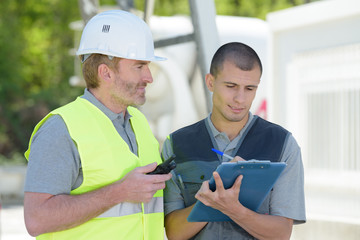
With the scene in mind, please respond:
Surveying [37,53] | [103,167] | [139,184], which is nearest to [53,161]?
[103,167]

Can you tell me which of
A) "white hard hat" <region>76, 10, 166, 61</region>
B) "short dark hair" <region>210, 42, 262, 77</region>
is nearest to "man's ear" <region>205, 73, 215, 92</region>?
"short dark hair" <region>210, 42, 262, 77</region>

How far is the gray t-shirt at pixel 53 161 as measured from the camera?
2.70 m

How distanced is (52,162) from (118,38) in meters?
0.69

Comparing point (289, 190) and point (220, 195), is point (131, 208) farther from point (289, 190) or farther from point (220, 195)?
point (289, 190)

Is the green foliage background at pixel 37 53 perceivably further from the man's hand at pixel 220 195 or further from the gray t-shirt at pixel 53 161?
the man's hand at pixel 220 195

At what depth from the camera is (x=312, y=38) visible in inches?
315

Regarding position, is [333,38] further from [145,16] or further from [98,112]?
[98,112]

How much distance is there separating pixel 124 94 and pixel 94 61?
212mm

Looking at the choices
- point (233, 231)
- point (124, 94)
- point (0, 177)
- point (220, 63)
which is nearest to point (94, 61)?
point (124, 94)

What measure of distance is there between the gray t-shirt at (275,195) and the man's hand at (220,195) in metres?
0.34

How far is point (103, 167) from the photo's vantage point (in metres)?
2.87

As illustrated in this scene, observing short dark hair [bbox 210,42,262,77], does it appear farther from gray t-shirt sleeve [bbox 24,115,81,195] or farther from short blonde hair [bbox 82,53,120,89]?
A: gray t-shirt sleeve [bbox 24,115,81,195]

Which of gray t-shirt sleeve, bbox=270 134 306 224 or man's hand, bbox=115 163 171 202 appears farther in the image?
gray t-shirt sleeve, bbox=270 134 306 224

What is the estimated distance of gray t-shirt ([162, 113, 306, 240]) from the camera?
306 centimetres
